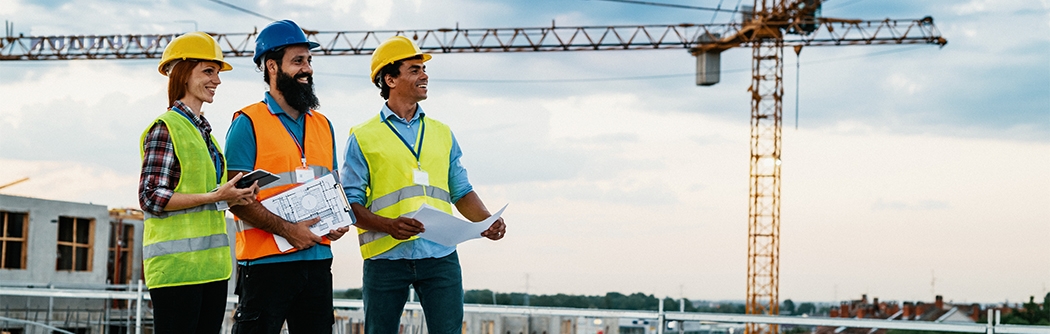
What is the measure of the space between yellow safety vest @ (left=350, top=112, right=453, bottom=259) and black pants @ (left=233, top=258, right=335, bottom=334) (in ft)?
1.50

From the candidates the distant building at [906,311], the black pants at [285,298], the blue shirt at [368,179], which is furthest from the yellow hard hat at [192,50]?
the distant building at [906,311]

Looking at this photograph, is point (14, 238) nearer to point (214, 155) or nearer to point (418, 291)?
point (418, 291)

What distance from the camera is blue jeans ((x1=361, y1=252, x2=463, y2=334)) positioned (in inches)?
144

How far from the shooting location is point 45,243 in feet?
85.7

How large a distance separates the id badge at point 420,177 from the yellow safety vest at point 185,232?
0.84m

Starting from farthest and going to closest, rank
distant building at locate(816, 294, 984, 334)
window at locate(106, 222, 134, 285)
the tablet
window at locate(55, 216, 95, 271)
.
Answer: distant building at locate(816, 294, 984, 334)
window at locate(106, 222, 134, 285)
window at locate(55, 216, 95, 271)
the tablet

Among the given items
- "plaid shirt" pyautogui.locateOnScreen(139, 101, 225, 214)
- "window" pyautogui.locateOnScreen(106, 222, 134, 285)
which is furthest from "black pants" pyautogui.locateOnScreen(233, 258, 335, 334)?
"window" pyautogui.locateOnScreen(106, 222, 134, 285)

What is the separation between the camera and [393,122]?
3775 mm

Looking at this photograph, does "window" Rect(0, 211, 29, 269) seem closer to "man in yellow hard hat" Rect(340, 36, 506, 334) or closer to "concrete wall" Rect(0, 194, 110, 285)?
"concrete wall" Rect(0, 194, 110, 285)

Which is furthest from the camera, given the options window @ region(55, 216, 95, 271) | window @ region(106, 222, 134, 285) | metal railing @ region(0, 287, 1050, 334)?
window @ region(106, 222, 134, 285)

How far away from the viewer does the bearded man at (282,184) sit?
3111mm

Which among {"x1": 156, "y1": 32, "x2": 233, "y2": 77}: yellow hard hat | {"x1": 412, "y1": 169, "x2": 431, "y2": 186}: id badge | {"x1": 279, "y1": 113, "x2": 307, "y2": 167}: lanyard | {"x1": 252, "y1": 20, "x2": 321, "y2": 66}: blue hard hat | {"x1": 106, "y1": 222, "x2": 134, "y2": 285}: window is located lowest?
{"x1": 106, "y1": 222, "x2": 134, "y2": 285}: window

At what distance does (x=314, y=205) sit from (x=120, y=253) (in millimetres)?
29802

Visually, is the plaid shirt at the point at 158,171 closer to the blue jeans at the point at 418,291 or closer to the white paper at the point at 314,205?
the white paper at the point at 314,205
